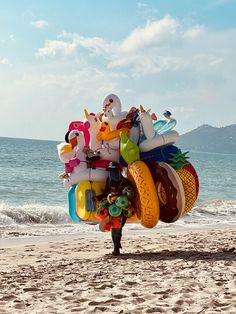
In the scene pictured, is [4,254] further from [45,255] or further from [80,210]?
[80,210]

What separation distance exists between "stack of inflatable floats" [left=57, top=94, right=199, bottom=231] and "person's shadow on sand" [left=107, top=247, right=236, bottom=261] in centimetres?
50

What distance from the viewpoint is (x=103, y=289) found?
15.9 ft

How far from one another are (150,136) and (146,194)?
0.90 metres

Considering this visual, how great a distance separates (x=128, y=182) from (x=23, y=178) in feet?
71.6

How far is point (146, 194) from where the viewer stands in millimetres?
6926

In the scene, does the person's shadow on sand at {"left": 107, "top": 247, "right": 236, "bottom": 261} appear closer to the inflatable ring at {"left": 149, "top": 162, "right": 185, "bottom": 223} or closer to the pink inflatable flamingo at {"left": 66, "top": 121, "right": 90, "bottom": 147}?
the inflatable ring at {"left": 149, "top": 162, "right": 185, "bottom": 223}

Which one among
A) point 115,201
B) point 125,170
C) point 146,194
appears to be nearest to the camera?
point 146,194

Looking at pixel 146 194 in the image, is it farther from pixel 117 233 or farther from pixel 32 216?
pixel 32 216

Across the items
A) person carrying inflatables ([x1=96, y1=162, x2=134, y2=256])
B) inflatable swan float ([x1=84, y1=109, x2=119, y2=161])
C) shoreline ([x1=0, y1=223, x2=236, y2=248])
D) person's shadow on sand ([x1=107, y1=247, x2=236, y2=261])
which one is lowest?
shoreline ([x1=0, y1=223, x2=236, y2=248])

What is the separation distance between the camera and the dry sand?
4250 millimetres

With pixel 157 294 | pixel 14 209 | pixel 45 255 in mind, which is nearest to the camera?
pixel 157 294

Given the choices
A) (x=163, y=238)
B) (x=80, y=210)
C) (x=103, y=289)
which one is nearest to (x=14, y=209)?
(x=163, y=238)

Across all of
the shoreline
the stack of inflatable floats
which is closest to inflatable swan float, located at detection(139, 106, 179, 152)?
the stack of inflatable floats

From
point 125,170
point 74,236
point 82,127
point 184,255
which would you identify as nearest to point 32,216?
point 74,236
